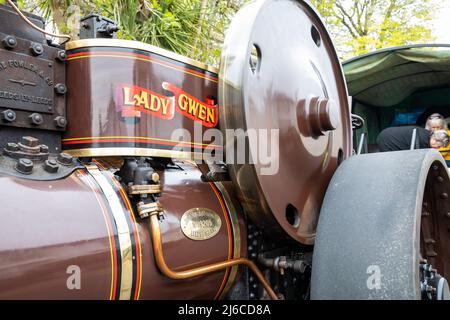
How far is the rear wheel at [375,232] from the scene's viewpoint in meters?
1.28

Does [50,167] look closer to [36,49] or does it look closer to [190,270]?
[36,49]

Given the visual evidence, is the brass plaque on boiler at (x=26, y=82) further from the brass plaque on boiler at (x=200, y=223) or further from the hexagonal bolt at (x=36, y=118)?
the brass plaque on boiler at (x=200, y=223)

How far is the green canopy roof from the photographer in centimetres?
347

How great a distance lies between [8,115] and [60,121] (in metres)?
0.17

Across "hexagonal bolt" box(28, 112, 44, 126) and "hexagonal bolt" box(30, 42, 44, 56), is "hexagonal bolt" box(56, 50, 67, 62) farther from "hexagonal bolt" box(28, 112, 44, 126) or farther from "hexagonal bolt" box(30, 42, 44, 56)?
"hexagonal bolt" box(28, 112, 44, 126)

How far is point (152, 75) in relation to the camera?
140 cm

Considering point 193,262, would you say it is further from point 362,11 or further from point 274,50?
point 362,11

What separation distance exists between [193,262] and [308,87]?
81cm

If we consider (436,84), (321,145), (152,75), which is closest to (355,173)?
(321,145)

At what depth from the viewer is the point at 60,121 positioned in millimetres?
1368

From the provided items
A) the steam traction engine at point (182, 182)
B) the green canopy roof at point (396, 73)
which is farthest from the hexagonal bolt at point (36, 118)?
the green canopy roof at point (396, 73)

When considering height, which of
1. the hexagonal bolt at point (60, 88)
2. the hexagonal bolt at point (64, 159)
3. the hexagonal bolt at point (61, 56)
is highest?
the hexagonal bolt at point (61, 56)

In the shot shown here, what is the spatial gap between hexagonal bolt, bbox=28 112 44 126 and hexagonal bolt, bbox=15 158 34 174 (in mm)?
160

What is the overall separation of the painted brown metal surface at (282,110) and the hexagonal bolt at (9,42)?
2.01 feet
